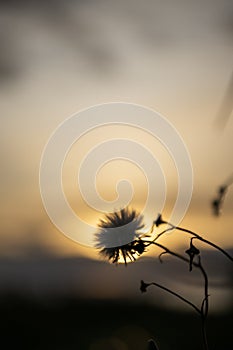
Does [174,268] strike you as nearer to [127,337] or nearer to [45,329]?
[127,337]

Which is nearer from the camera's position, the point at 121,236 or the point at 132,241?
the point at 132,241

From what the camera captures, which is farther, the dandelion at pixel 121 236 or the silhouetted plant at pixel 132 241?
the dandelion at pixel 121 236

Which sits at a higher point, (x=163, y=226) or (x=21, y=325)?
(x=163, y=226)

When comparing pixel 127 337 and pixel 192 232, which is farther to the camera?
pixel 127 337

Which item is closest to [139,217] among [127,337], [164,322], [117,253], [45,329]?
[117,253]

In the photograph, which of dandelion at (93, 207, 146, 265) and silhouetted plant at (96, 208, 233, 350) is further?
dandelion at (93, 207, 146, 265)
